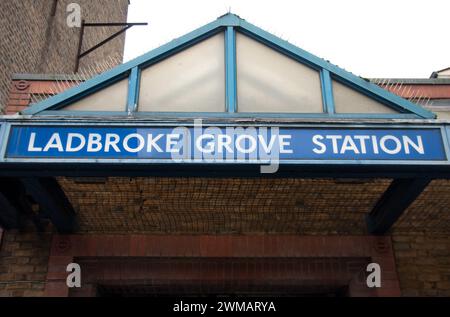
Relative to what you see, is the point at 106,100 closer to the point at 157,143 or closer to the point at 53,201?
the point at 157,143

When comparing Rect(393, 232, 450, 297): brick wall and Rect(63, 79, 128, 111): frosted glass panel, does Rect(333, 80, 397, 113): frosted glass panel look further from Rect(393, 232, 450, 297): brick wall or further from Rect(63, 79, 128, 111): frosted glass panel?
Rect(393, 232, 450, 297): brick wall

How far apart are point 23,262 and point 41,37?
7.21 m

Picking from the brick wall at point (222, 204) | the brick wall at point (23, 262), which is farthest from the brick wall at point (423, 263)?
the brick wall at point (23, 262)

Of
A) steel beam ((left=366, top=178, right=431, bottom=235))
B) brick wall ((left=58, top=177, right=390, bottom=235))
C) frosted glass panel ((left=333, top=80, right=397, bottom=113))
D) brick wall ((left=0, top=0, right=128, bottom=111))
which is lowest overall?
steel beam ((left=366, top=178, right=431, bottom=235))

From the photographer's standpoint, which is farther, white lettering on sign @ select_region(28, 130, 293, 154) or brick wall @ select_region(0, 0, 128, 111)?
brick wall @ select_region(0, 0, 128, 111)

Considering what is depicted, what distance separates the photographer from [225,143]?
4414 millimetres

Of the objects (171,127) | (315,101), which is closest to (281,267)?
(315,101)

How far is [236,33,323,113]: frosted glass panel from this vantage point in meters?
5.02

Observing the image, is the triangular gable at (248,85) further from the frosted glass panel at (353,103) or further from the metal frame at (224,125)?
the metal frame at (224,125)

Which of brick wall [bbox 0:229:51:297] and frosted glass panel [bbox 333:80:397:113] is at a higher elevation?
frosted glass panel [bbox 333:80:397:113]

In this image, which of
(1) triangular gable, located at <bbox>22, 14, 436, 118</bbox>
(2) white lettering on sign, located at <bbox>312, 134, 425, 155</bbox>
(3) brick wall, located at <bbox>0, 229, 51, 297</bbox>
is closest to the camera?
(2) white lettering on sign, located at <bbox>312, 134, 425, 155</bbox>

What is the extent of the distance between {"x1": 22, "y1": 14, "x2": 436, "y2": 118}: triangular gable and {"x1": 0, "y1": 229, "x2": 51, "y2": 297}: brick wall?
2112 mm

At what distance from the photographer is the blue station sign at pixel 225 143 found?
437 cm

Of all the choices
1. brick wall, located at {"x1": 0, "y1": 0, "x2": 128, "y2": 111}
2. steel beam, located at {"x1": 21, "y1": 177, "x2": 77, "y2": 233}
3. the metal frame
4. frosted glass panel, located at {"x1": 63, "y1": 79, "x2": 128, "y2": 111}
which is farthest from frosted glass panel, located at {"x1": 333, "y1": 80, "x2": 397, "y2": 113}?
brick wall, located at {"x1": 0, "y1": 0, "x2": 128, "y2": 111}
